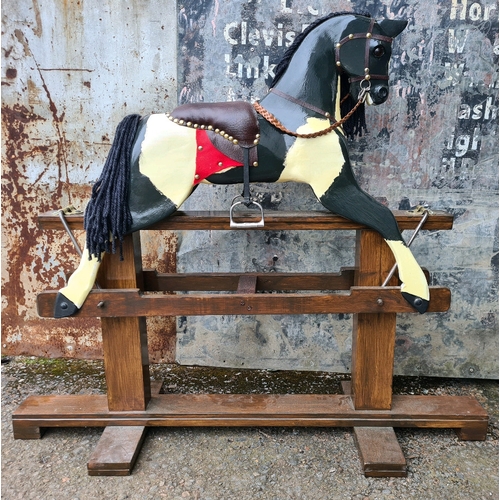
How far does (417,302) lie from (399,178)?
24.4 inches

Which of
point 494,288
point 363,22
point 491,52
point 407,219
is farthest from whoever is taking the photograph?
point 494,288

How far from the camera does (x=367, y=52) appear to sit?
53.2 inches

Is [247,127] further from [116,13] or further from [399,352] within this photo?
[399,352]

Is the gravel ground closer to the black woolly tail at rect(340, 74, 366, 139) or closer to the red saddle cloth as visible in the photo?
the red saddle cloth

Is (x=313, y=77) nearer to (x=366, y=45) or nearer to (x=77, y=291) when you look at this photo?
(x=366, y=45)

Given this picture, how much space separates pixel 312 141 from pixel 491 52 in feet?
3.13

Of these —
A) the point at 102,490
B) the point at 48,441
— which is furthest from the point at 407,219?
the point at 48,441

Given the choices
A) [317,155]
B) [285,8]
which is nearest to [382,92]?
[317,155]

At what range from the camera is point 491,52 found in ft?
5.73

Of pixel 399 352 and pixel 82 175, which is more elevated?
pixel 82 175

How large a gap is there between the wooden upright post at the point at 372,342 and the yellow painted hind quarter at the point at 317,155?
24cm

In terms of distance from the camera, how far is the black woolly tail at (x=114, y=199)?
136 centimetres

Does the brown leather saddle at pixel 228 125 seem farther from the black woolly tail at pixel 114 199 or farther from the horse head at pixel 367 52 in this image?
the horse head at pixel 367 52

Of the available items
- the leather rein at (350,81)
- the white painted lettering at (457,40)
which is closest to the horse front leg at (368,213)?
the leather rein at (350,81)
